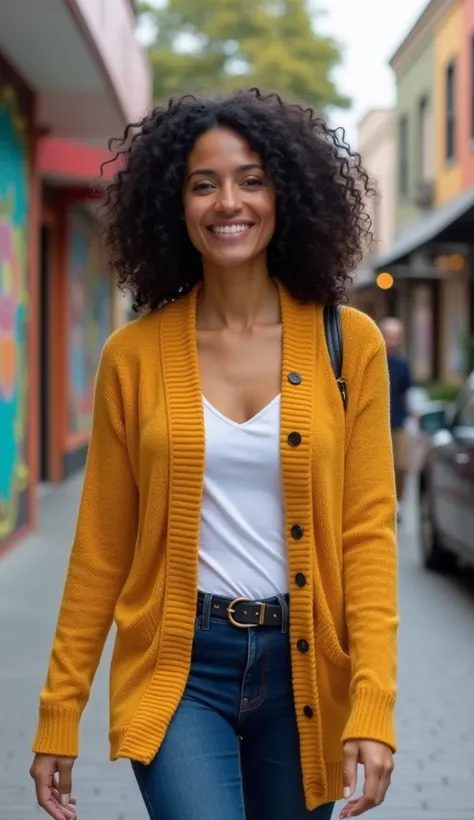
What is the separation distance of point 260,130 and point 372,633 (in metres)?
1.01

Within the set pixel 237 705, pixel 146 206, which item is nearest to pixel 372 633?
pixel 237 705

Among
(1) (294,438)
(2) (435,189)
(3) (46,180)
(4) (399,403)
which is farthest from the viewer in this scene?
(2) (435,189)

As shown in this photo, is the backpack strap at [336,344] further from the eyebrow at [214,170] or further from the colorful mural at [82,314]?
the colorful mural at [82,314]

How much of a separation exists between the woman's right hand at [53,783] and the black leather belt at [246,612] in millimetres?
418

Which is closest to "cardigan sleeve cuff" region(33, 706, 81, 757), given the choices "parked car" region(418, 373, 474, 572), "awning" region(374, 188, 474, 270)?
"parked car" region(418, 373, 474, 572)

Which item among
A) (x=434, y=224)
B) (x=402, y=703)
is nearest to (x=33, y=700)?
(x=402, y=703)

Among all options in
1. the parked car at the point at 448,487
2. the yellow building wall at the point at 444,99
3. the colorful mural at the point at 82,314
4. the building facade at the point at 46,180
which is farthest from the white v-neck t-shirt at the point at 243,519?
the yellow building wall at the point at 444,99

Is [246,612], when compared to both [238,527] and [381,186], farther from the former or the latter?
[381,186]

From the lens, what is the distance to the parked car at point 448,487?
9492 mm

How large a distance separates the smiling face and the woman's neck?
0.15 feet

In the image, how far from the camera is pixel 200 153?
291 centimetres

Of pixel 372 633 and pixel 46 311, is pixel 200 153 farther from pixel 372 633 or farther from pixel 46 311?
pixel 46 311

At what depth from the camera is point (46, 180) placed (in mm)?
16438

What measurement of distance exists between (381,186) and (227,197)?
125 feet
